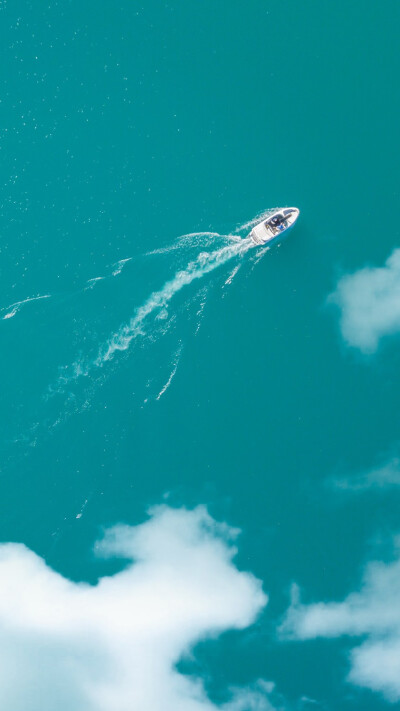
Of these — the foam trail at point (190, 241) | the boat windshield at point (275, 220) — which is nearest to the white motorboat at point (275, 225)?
the boat windshield at point (275, 220)

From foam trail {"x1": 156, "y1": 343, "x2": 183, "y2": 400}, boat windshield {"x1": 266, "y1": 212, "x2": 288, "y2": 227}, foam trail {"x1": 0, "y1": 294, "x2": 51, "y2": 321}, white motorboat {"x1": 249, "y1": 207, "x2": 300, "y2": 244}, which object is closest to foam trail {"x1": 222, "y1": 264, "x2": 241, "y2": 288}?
white motorboat {"x1": 249, "y1": 207, "x2": 300, "y2": 244}

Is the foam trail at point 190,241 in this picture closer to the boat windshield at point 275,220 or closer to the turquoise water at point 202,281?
the turquoise water at point 202,281

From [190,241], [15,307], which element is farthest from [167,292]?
[15,307]

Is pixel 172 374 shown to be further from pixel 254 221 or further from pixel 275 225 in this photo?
pixel 275 225

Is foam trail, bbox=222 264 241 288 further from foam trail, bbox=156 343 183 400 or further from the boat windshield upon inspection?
foam trail, bbox=156 343 183 400

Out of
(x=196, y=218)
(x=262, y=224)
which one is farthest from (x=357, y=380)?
(x=196, y=218)

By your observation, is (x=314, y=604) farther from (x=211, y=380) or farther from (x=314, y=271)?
(x=314, y=271)
